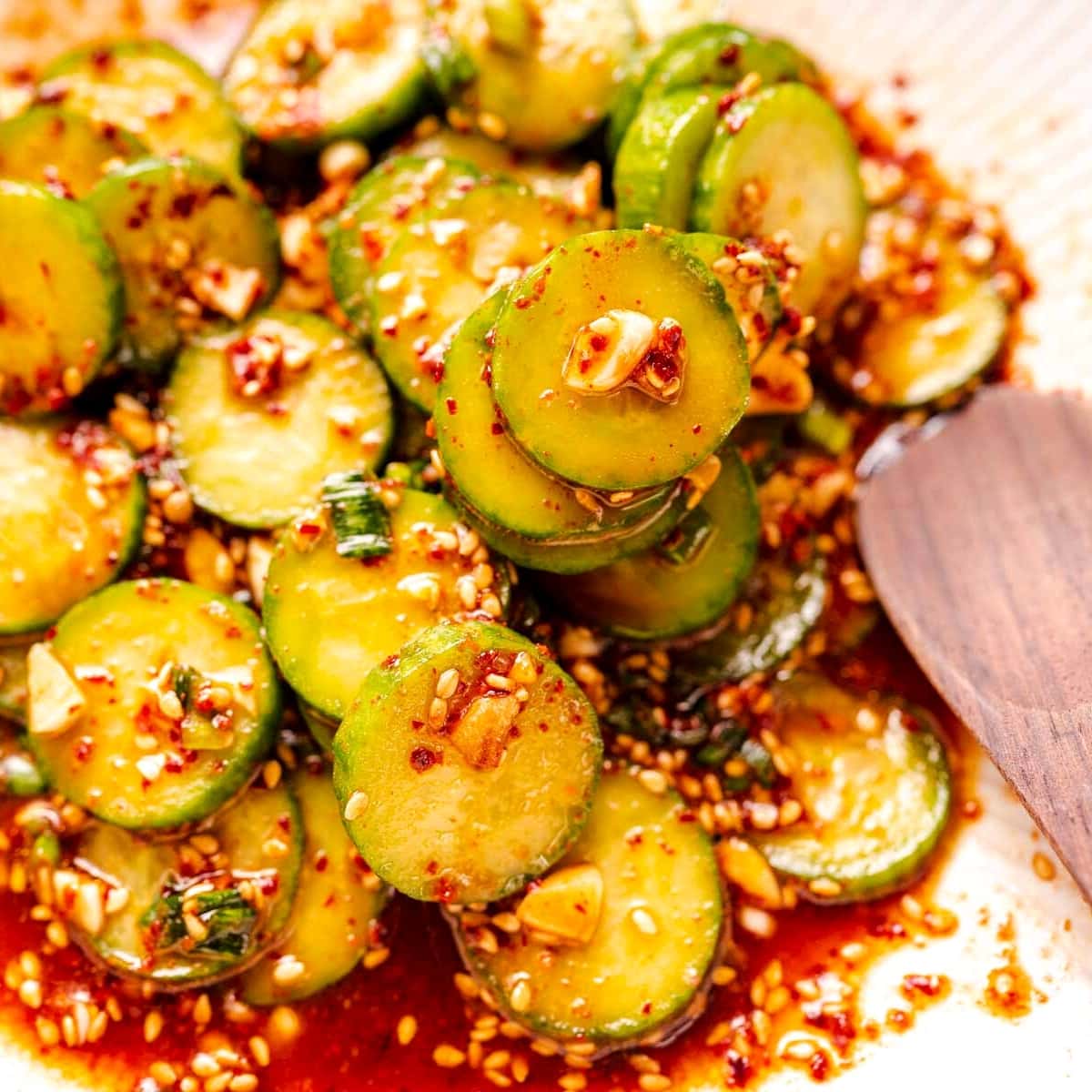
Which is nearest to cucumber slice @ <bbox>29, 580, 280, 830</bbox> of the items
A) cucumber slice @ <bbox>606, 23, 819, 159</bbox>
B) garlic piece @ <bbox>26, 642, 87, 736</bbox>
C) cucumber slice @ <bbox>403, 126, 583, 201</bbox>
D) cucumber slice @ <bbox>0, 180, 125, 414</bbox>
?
garlic piece @ <bbox>26, 642, 87, 736</bbox>

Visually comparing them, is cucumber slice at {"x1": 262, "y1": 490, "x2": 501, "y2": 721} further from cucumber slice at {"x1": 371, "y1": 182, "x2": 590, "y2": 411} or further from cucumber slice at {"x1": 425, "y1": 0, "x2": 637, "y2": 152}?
cucumber slice at {"x1": 425, "y1": 0, "x2": 637, "y2": 152}

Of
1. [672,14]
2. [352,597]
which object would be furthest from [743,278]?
[672,14]

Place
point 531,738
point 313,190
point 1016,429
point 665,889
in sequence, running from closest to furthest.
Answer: point 531,738 < point 665,889 < point 1016,429 < point 313,190

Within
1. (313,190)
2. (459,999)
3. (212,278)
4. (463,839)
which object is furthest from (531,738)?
(313,190)

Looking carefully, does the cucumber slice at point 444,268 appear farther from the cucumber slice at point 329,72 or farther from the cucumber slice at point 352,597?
the cucumber slice at point 329,72

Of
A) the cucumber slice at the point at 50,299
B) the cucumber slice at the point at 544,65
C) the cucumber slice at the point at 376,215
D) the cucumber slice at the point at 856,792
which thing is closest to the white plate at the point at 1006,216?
the cucumber slice at the point at 856,792

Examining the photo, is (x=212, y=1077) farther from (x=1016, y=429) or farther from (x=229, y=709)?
(x=1016, y=429)
